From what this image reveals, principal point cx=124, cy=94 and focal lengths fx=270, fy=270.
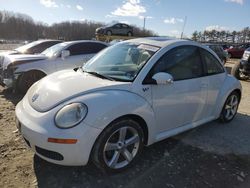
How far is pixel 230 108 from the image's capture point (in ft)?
17.5

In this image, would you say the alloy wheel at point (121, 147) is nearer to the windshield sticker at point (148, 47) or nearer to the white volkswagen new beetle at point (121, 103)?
the white volkswagen new beetle at point (121, 103)

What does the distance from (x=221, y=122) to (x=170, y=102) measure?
6.91ft

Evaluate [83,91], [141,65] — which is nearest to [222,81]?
[141,65]

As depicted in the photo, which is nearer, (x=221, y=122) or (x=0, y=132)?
(x=0, y=132)

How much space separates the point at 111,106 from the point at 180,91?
4.22ft

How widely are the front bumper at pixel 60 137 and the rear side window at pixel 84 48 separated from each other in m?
5.61

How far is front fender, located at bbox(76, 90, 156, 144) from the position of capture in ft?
9.46

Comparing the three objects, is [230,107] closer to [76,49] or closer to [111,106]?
[111,106]

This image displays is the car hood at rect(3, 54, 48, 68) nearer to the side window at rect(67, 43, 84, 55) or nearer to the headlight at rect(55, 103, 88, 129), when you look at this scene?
the side window at rect(67, 43, 84, 55)

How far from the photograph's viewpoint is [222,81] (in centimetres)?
482

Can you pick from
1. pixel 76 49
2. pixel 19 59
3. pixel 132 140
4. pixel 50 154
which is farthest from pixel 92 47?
pixel 50 154

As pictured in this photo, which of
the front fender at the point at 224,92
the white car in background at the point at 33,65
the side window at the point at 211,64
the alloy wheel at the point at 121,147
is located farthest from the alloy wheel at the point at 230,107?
the white car in background at the point at 33,65

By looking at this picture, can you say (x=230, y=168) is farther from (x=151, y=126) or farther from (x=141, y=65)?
(x=141, y=65)

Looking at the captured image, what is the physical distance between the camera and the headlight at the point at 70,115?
9.28 ft
